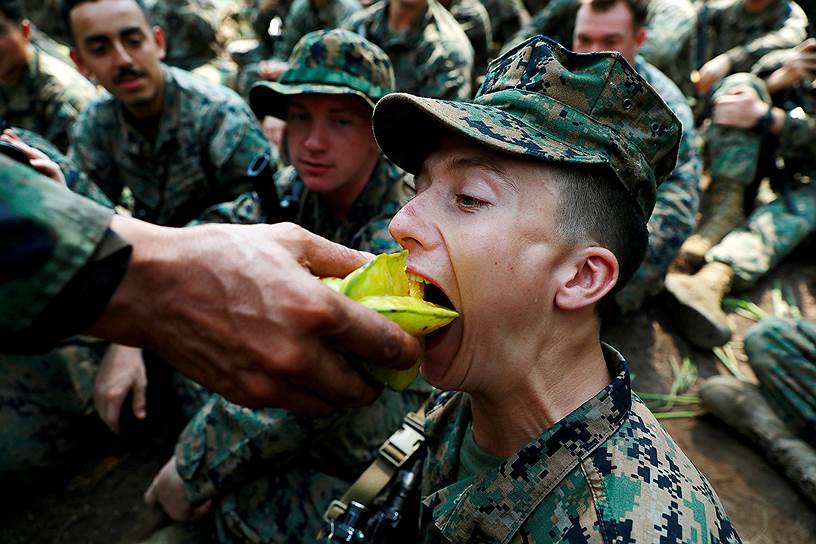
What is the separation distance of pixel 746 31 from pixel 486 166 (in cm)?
816

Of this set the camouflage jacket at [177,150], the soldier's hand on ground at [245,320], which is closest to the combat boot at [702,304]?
the camouflage jacket at [177,150]

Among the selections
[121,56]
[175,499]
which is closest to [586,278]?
[175,499]

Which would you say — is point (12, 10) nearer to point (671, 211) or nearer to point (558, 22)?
point (558, 22)

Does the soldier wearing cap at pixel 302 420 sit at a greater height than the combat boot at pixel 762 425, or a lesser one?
greater

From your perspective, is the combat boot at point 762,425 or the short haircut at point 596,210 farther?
the combat boot at point 762,425

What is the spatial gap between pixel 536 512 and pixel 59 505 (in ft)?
10.1

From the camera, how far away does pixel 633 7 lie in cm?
500

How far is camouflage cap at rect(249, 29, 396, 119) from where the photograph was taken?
3.44 m

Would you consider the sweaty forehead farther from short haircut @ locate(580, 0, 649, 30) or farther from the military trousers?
the military trousers

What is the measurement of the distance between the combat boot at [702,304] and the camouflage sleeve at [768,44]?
3.39 m

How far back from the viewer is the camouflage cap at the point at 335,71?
344cm

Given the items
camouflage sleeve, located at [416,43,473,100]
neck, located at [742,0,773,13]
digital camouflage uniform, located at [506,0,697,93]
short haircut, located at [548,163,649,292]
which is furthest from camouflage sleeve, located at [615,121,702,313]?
neck, located at [742,0,773,13]

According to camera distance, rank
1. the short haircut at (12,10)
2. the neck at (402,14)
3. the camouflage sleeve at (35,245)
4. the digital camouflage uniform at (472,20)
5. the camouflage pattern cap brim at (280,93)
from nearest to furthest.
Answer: the camouflage sleeve at (35,245), the camouflage pattern cap brim at (280,93), the short haircut at (12,10), the neck at (402,14), the digital camouflage uniform at (472,20)

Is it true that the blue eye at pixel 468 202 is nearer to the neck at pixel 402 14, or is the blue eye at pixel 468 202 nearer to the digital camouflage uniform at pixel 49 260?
the digital camouflage uniform at pixel 49 260
